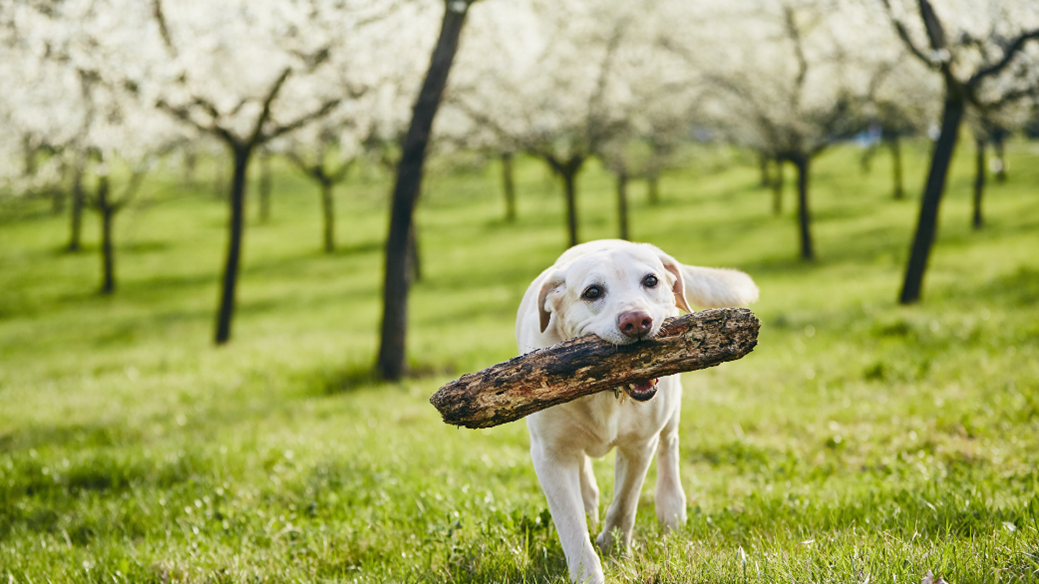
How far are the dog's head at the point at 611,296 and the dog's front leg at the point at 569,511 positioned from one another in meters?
0.59

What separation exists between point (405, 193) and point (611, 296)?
596cm

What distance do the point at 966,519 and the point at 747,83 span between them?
683 inches

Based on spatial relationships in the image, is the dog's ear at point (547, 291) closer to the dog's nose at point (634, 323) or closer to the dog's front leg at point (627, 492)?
the dog's nose at point (634, 323)

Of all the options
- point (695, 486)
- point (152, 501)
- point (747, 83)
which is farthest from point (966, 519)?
point (747, 83)

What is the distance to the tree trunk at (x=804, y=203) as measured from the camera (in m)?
20.2

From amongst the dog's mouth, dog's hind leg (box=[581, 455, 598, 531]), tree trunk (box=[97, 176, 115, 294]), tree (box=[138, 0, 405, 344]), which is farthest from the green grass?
tree trunk (box=[97, 176, 115, 294])

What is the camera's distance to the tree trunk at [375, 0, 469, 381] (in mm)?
8234

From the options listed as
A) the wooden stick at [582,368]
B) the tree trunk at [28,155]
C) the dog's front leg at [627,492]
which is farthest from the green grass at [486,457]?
the tree trunk at [28,155]

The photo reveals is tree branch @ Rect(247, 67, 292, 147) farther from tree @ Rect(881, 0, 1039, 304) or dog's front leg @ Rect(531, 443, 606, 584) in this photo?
dog's front leg @ Rect(531, 443, 606, 584)

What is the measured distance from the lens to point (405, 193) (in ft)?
28.0

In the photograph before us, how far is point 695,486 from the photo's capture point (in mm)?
4516

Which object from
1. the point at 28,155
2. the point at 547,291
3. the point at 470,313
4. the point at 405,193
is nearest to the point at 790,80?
the point at 470,313

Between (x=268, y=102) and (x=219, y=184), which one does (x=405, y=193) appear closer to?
(x=268, y=102)

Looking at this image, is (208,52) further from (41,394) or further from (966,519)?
(966,519)
